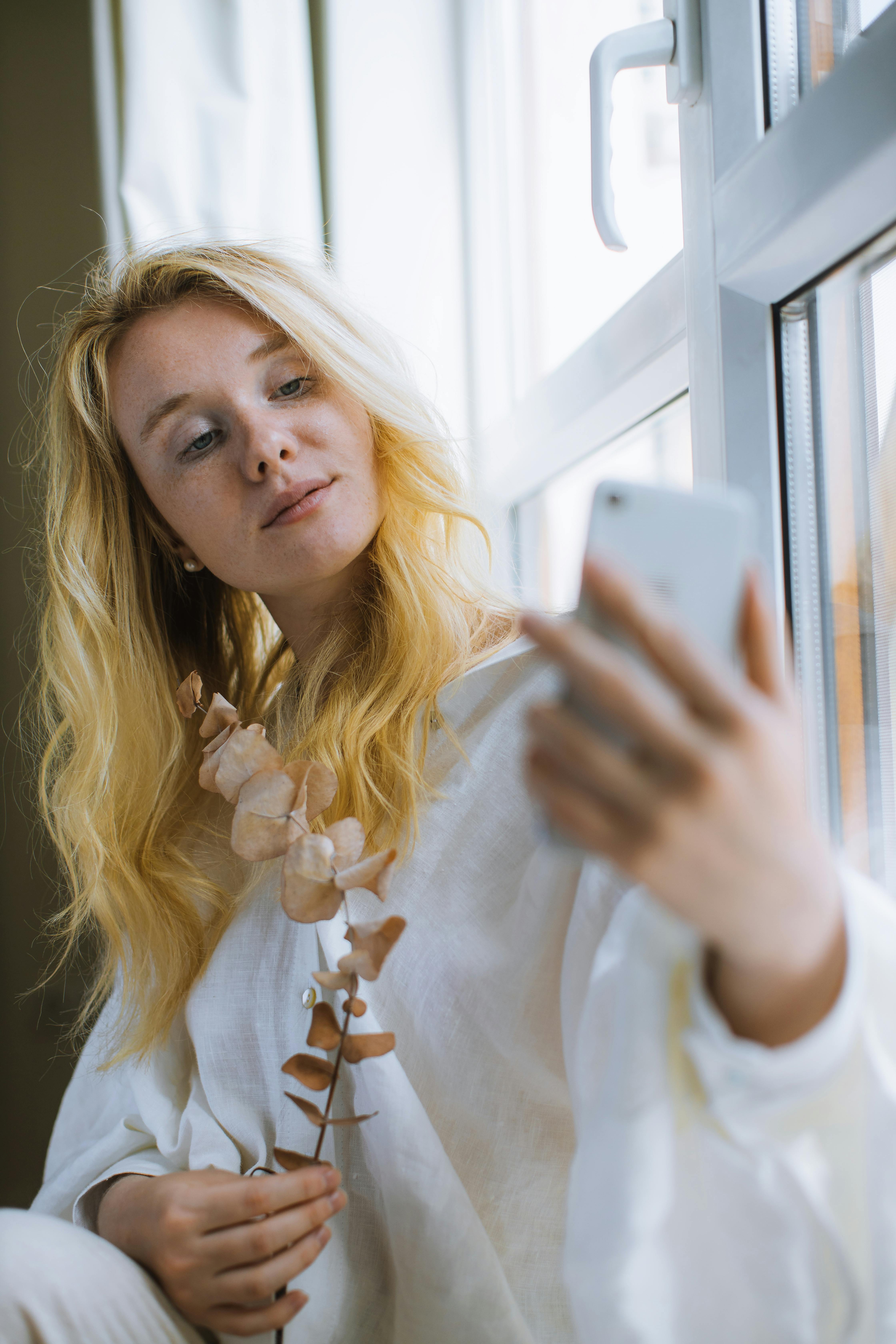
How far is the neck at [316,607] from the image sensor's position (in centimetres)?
85

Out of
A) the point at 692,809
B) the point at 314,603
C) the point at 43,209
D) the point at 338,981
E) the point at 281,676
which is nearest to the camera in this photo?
the point at 692,809

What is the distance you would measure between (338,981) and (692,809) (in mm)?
237

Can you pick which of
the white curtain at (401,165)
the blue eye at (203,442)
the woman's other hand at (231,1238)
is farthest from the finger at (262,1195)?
the white curtain at (401,165)

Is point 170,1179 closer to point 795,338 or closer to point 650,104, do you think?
point 795,338

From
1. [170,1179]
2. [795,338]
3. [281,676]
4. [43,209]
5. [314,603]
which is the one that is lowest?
[170,1179]

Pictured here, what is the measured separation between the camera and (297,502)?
2.41 ft

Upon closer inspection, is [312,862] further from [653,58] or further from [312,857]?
[653,58]

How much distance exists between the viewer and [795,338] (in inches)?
25.5

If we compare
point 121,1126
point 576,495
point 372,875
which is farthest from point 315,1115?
point 576,495

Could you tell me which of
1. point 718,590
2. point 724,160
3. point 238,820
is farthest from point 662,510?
point 724,160

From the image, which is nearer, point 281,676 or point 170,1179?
point 170,1179

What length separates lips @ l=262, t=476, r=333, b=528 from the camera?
73cm

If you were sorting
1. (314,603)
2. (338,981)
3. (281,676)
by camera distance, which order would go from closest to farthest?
(338,981)
(314,603)
(281,676)

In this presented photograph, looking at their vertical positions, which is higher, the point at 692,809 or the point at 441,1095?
the point at 692,809
